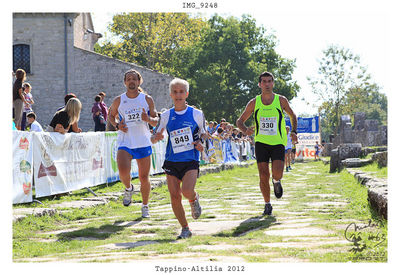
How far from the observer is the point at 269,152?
7.86m

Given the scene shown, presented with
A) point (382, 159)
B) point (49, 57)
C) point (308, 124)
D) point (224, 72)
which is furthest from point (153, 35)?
point (382, 159)

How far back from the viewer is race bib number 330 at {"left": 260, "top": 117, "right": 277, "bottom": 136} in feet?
25.3

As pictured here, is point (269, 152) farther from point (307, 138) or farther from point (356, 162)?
point (307, 138)

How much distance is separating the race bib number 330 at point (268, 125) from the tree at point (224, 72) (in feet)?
134

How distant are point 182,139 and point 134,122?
5.55 ft

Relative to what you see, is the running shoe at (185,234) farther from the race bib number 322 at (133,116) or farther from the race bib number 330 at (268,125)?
the race bib number 330 at (268,125)

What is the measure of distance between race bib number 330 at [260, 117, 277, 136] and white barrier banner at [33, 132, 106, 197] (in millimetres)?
3687

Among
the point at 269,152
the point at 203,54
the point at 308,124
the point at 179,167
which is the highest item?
the point at 203,54

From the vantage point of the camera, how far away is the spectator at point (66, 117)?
9898mm

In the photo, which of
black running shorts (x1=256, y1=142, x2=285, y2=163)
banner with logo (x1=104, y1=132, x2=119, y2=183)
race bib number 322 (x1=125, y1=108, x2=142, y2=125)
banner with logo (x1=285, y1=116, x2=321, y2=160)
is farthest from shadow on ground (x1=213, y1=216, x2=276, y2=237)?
banner with logo (x1=285, y1=116, x2=321, y2=160)

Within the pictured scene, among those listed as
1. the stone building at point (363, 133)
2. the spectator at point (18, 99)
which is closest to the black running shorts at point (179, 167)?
the spectator at point (18, 99)

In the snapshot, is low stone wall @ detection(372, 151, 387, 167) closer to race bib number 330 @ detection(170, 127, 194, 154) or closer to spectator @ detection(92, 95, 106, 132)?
spectator @ detection(92, 95, 106, 132)

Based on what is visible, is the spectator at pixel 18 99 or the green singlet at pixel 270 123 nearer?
the green singlet at pixel 270 123

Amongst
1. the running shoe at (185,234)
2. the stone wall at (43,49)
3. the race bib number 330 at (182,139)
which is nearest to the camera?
the running shoe at (185,234)
